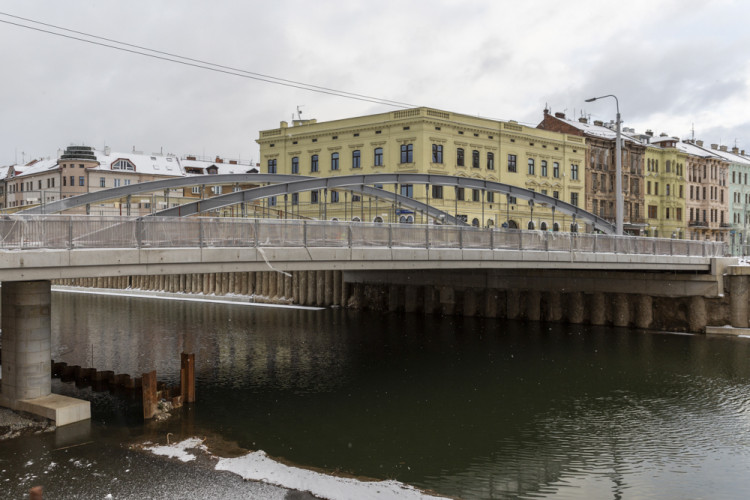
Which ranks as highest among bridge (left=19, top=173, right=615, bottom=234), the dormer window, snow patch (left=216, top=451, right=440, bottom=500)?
the dormer window

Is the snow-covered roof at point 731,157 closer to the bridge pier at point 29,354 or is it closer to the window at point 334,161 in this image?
the window at point 334,161

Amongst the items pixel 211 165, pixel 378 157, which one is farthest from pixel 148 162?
pixel 378 157

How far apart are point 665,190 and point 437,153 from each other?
136ft

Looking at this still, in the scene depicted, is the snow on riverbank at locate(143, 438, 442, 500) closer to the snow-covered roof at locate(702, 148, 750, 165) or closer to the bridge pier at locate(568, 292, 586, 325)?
the bridge pier at locate(568, 292, 586, 325)

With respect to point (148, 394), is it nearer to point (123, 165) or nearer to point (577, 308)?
point (577, 308)

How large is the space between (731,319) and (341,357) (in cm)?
2318

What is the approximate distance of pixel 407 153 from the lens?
57.4m

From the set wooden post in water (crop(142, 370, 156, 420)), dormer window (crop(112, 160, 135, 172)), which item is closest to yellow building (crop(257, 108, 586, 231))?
dormer window (crop(112, 160, 135, 172))

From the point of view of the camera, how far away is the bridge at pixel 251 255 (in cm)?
1731

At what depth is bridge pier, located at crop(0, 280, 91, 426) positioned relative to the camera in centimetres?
1931

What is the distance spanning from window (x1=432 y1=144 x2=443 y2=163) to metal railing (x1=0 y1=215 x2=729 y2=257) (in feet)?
82.7

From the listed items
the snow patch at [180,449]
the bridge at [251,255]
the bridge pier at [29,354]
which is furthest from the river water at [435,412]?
the bridge at [251,255]

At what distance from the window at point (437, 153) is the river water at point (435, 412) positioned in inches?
799

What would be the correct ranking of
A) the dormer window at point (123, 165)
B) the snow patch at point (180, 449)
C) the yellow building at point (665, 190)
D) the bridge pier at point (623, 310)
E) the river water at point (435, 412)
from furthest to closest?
the dormer window at point (123, 165) → the yellow building at point (665, 190) → the bridge pier at point (623, 310) → the snow patch at point (180, 449) → the river water at point (435, 412)
